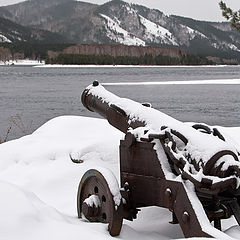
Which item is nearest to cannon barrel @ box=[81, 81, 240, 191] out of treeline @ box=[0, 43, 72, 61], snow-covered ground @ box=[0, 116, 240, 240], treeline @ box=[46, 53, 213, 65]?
snow-covered ground @ box=[0, 116, 240, 240]

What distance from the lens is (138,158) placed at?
4.21 m

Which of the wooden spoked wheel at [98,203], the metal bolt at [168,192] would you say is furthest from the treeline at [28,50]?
the metal bolt at [168,192]

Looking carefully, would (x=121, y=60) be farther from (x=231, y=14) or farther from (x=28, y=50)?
(x=231, y=14)

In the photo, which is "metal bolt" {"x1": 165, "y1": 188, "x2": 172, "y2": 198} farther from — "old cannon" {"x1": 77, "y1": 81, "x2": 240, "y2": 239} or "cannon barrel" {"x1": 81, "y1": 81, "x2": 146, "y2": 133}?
"cannon barrel" {"x1": 81, "y1": 81, "x2": 146, "y2": 133}

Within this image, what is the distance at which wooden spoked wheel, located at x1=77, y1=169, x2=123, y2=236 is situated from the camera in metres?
4.15

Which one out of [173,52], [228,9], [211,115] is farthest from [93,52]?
[228,9]

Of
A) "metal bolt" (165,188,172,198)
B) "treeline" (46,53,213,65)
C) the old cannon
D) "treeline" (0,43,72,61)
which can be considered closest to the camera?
Answer: the old cannon

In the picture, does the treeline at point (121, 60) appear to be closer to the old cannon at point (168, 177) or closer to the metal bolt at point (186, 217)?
the old cannon at point (168, 177)

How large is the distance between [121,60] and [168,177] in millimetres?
132313

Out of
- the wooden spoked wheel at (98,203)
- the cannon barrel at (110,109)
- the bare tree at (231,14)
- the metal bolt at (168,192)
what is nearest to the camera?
the metal bolt at (168,192)

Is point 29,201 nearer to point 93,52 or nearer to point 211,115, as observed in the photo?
point 211,115

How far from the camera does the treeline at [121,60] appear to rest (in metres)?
129

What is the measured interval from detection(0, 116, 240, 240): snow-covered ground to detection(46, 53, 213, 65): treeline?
122 m

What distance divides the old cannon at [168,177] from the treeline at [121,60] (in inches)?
4905
